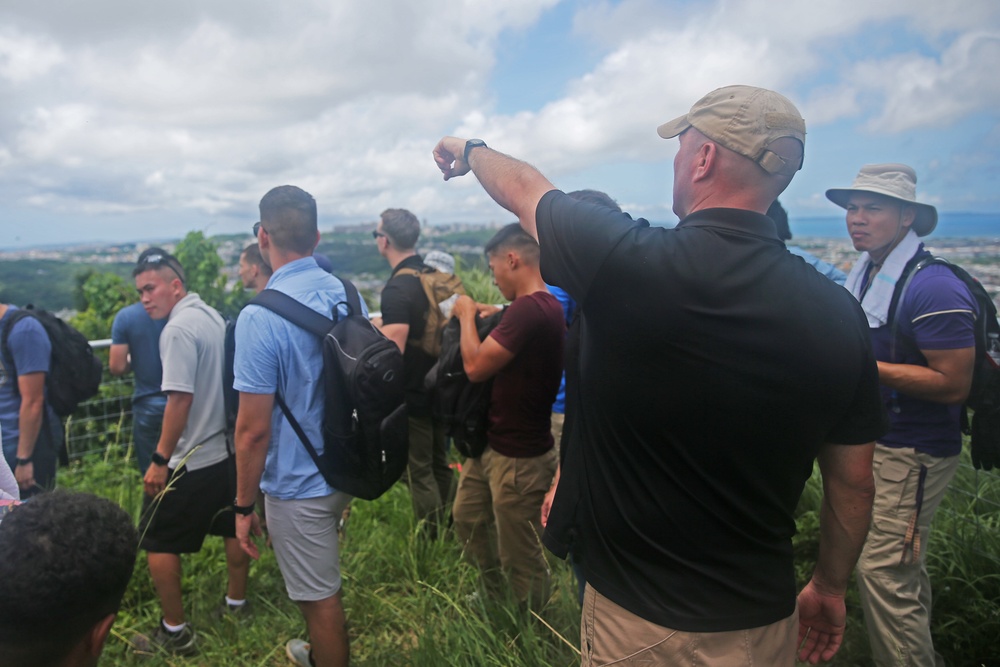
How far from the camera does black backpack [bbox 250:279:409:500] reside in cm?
266

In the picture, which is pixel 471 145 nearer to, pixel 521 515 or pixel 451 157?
pixel 451 157

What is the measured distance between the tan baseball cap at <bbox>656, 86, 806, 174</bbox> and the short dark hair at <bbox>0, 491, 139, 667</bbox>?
1.69 m

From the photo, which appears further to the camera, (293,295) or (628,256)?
(293,295)

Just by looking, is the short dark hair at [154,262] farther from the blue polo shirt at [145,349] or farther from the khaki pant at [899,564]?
the khaki pant at [899,564]

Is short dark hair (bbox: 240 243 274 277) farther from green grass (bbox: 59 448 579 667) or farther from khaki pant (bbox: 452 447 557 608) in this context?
khaki pant (bbox: 452 447 557 608)

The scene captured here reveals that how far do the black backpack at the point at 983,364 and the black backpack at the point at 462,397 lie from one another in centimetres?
187

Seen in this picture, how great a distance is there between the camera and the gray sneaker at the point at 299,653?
3080 millimetres

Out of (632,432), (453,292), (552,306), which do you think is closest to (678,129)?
(632,432)

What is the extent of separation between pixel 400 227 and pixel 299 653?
9.01 feet

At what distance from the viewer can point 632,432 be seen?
1509mm

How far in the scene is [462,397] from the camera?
3330 millimetres

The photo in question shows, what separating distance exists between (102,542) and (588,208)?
1.35m

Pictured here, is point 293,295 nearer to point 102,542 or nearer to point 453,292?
point 102,542

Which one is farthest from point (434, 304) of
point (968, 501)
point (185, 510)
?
point (968, 501)
